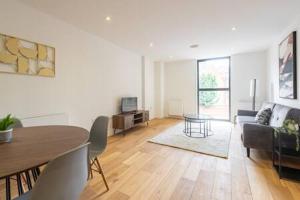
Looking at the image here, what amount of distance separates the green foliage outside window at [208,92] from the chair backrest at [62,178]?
5.83 meters

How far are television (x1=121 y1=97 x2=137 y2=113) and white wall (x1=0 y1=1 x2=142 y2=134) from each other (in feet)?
0.64

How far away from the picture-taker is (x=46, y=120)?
261 centimetres

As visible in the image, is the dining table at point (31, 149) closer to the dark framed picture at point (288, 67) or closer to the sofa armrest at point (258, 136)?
the sofa armrest at point (258, 136)

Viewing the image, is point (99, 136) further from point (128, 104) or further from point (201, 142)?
point (128, 104)

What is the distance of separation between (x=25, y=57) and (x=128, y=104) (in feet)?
8.80

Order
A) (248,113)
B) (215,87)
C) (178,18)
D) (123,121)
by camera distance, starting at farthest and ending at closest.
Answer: (215,87), (248,113), (123,121), (178,18)

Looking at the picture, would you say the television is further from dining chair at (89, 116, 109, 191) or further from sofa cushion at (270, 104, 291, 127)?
sofa cushion at (270, 104, 291, 127)

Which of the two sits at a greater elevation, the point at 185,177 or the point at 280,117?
the point at 280,117

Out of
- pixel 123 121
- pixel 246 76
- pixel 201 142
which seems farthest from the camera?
pixel 246 76

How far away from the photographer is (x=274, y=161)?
7.80 feet

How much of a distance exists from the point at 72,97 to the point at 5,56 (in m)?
1.21

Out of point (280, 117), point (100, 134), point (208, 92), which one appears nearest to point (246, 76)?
point (208, 92)

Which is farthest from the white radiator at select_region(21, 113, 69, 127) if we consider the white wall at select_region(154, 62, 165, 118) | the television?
the white wall at select_region(154, 62, 165, 118)

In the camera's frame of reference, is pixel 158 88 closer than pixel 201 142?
No
